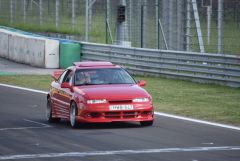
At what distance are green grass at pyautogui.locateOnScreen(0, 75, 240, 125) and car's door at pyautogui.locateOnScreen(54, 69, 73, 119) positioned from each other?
2882mm

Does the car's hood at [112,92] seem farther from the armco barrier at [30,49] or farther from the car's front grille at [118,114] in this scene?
the armco barrier at [30,49]

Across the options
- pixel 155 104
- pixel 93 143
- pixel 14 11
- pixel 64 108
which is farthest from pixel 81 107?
pixel 14 11

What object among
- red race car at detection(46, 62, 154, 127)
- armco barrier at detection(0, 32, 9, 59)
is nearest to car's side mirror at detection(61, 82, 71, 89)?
red race car at detection(46, 62, 154, 127)

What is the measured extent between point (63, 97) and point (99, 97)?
142 centimetres

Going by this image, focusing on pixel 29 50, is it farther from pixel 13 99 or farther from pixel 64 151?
pixel 64 151

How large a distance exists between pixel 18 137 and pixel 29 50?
24.2m

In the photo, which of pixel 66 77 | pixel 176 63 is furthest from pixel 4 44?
pixel 66 77

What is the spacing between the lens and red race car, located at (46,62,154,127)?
17578 millimetres

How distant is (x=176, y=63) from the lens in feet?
99.1

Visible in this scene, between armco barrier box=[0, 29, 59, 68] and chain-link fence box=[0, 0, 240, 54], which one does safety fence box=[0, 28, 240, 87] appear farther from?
chain-link fence box=[0, 0, 240, 54]

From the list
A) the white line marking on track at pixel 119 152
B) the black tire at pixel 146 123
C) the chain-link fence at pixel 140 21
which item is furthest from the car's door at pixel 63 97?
the chain-link fence at pixel 140 21

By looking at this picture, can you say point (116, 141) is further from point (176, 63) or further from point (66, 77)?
point (176, 63)

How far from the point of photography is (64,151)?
1410cm

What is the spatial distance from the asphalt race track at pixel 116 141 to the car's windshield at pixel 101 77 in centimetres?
88
